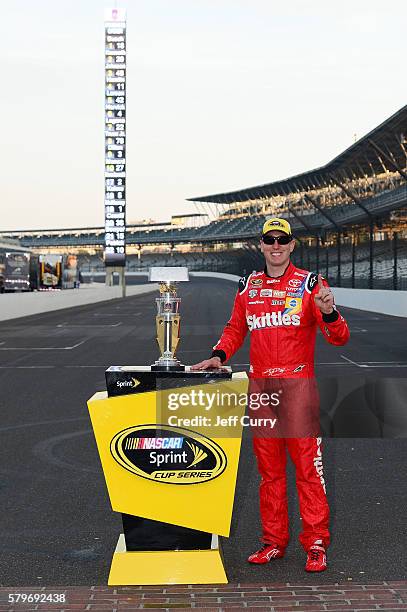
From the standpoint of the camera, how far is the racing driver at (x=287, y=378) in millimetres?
4293

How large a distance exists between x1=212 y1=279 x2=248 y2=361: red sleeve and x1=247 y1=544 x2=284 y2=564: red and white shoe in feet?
3.79

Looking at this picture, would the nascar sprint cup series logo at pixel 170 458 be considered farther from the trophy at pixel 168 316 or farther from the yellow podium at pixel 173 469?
the trophy at pixel 168 316

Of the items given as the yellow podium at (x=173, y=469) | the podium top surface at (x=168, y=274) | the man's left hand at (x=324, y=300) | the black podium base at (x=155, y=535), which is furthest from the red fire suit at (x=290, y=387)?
the podium top surface at (x=168, y=274)

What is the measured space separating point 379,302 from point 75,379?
76.7 ft

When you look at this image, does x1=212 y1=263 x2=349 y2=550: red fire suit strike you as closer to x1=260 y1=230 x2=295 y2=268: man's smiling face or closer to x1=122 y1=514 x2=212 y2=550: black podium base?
x1=260 y1=230 x2=295 y2=268: man's smiling face

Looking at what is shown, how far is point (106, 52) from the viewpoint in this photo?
156ft

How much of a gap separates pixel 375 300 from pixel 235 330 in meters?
30.8

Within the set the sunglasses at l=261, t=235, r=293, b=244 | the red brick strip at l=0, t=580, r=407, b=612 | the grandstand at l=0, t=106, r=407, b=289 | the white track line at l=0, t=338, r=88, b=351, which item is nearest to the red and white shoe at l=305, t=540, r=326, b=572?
the red brick strip at l=0, t=580, r=407, b=612

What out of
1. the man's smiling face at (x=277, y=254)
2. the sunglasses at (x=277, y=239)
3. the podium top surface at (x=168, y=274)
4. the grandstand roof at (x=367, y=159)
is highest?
the grandstand roof at (x=367, y=159)

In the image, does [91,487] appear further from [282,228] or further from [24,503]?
[282,228]

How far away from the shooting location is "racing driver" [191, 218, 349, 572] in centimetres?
429

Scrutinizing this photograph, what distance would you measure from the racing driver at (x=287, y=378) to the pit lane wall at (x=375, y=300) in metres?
26.3

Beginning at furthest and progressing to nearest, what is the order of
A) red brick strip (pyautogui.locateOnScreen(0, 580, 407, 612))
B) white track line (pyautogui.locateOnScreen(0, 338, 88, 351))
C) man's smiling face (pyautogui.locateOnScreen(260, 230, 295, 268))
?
white track line (pyautogui.locateOnScreen(0, 338, 88, 351)) → man's smiling face (pyautogui.locateOnScreen(260, 230, 295, 268)) → red brick strip (pyautogui.locateOnScreen(0, 580, 407, 612))

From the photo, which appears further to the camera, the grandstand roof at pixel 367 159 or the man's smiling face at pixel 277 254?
the grandstand roof at pixel 367 159
